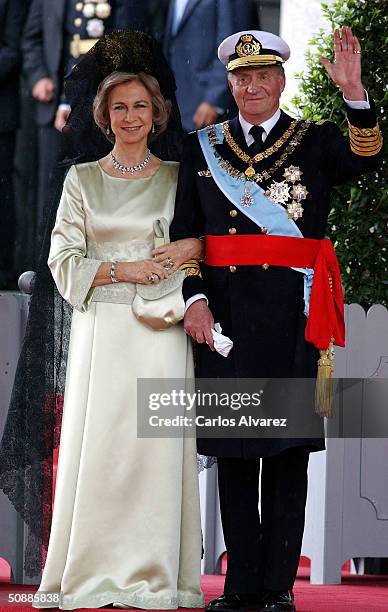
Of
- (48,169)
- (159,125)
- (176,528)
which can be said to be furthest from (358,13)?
(48,169)

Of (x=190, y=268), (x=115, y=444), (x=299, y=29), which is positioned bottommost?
(x=115, y=444)

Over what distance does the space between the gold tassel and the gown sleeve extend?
707 mm

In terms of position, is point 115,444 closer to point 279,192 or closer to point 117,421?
point 117,421

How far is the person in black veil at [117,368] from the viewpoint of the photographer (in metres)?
4.15

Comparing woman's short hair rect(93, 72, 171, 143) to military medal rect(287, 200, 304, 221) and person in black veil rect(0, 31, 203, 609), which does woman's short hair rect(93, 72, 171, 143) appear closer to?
person in black veil rect(0, 31, 203, 609)

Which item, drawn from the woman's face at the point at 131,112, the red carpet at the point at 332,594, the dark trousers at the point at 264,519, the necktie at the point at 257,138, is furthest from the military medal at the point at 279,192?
the red carpet at the point at 332,594

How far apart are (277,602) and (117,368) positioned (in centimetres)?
81

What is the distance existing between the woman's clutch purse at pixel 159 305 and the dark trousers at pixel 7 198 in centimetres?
616

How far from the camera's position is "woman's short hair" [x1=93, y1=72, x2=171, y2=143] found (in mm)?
4285

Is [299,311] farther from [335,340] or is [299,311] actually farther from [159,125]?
[159,125]

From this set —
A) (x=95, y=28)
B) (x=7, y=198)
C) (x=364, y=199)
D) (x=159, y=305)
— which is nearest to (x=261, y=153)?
(x=159, y=305)

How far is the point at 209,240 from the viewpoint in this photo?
13.8 feet

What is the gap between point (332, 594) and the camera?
15.5ft

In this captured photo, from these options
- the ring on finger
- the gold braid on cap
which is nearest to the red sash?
the ring on finger
